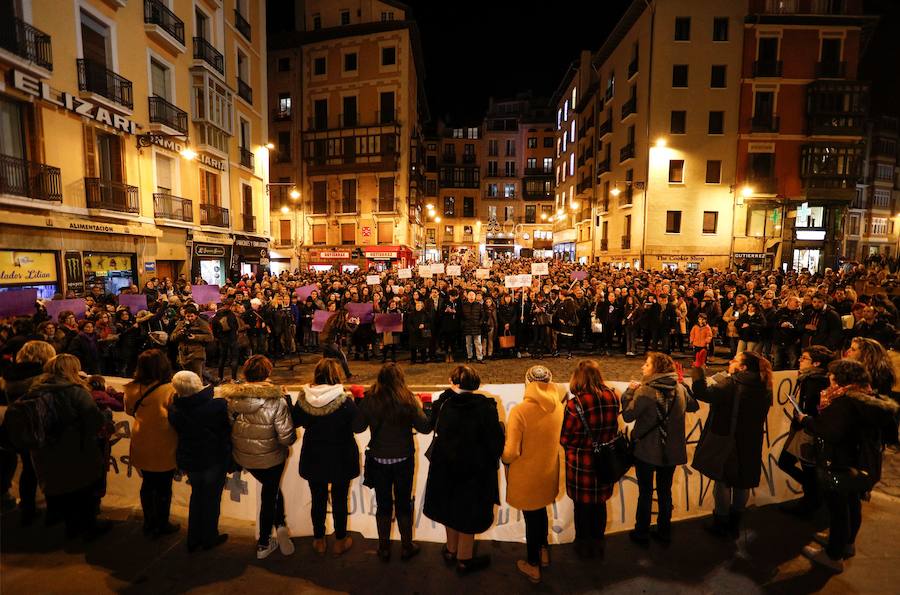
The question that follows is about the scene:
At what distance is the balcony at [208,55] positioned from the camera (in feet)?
65.8

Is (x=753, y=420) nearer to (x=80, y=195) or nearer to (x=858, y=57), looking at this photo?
(x=80, y=195)

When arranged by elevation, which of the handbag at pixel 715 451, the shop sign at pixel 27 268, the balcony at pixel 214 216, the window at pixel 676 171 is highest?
the window at pixel 676 171

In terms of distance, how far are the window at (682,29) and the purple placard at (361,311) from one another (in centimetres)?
3236

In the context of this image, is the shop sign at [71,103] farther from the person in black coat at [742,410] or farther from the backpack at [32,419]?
the person in black coat at [742,410]

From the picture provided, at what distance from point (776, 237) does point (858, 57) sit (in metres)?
14.6

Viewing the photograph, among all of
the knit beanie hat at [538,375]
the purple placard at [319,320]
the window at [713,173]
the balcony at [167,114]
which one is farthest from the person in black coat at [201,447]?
the window at [713,173]

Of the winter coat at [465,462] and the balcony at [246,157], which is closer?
the winter coat at [465,462]

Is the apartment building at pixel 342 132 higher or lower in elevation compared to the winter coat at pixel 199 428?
higher

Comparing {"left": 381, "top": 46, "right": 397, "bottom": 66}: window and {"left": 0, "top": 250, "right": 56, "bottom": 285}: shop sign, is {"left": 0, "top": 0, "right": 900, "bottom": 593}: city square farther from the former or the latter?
{"left": 381, "top": 46, "right": 397, "bottom": 66}: window

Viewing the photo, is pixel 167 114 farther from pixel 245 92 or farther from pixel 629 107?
pixel 629 107

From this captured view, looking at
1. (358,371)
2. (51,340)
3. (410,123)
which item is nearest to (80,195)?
(51,340)

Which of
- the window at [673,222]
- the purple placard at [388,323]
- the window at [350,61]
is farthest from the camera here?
the window at [350,61]

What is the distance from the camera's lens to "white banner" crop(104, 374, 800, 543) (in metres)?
4.23

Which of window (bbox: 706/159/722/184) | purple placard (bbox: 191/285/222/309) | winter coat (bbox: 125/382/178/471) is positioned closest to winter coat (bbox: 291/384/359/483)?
winter coat (bbox: 125/382/178/471)
